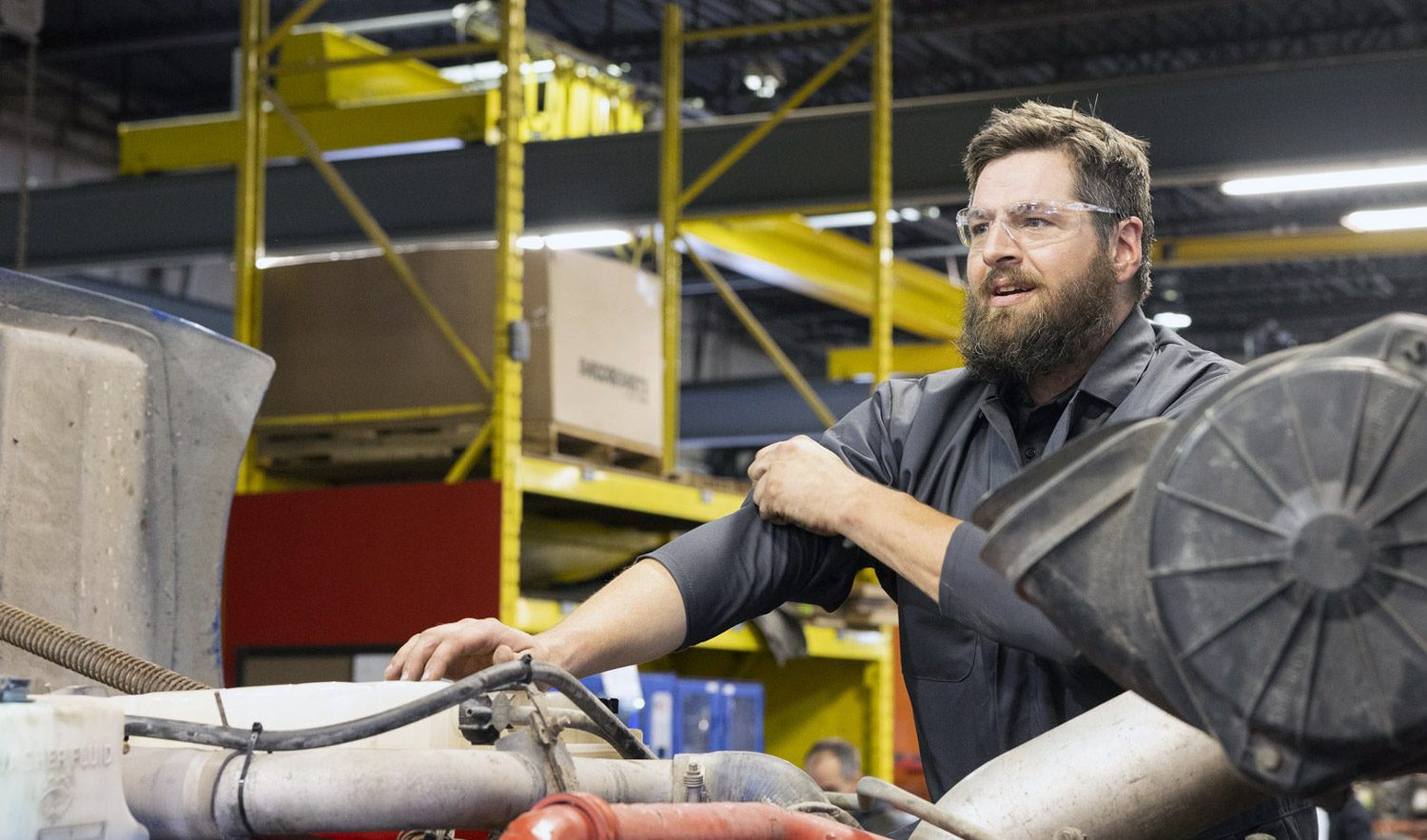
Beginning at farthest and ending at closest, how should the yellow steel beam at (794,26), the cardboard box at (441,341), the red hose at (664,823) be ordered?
the yellow steel beam at (794,26) → the cardboard box at (441,341) → the red hose at (664,823)

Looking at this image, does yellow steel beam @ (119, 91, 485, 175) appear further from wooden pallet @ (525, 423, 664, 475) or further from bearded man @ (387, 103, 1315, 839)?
bearded man @ (387, 103, 1315, 839)

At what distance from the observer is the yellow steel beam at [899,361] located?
1395 cm

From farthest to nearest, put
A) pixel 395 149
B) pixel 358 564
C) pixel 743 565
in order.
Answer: pixel 395 149, pixel 358 564, pixel 743 565

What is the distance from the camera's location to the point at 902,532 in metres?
1.91

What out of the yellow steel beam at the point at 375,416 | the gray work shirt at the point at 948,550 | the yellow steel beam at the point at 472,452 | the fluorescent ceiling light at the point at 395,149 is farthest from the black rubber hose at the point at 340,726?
the fluorescent ceiling light at the point at 395,149

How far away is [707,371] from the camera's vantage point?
72.8ft

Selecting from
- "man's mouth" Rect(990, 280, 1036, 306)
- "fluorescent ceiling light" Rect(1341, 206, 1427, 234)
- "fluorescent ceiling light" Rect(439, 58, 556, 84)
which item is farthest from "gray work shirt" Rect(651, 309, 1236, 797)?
"fluorescent ceiling light" Rect(1341, 206, 1427, 234)

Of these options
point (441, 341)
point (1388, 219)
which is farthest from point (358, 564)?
point (1388, 219)

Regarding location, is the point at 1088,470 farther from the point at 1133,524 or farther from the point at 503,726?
the point at 503,726

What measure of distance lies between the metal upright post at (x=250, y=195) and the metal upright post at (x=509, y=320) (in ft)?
3.38

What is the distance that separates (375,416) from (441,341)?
1.18 ft

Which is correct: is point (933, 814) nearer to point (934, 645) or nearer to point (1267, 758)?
point (1267, 758)

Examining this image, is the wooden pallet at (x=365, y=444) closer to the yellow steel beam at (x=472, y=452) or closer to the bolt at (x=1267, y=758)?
the yellow steel beam at (x=472, y=452)

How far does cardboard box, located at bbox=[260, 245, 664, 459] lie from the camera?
6082 mm
